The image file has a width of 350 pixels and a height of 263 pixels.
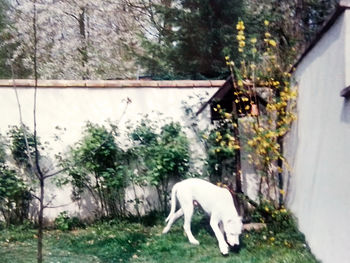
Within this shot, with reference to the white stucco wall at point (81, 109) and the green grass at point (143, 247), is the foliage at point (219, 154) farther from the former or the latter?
the green grass at point (143, 247)

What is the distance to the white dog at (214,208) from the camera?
4.83 meters

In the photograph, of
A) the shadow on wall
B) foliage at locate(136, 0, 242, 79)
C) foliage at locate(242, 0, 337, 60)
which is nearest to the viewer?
the shadow on wall

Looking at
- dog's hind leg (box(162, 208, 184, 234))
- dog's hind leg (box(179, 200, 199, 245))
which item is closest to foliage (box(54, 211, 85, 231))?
dog's hind leg (box(162, 208, 184, 234))

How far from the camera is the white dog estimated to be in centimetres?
483

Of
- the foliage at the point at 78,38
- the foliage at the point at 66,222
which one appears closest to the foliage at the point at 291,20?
the foliage at the point at 66,222

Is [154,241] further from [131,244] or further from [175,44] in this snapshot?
[175,44]

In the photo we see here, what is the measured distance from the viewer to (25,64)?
12.3 metres

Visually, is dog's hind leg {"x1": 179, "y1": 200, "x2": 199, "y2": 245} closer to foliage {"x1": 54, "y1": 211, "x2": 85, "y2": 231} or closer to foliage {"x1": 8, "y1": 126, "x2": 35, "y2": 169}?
foliage {"x1": 54, "y1": 211, "x2": 85, "y2": 231}

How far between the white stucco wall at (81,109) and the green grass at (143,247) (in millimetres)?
793

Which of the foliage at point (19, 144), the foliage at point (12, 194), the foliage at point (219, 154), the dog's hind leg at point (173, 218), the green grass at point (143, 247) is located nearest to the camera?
the green grass at point (143, 247)

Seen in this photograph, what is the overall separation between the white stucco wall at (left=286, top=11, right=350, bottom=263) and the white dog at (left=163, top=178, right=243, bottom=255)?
923 mm

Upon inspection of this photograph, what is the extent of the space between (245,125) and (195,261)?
2292 millimetres

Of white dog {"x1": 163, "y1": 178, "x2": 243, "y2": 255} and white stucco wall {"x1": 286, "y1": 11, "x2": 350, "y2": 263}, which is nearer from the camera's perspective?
white stucco wall {"x1": 286, "y1": 11, "x2": 350, "y2": 263}

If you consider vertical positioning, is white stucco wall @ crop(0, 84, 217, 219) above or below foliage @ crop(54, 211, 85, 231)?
above
